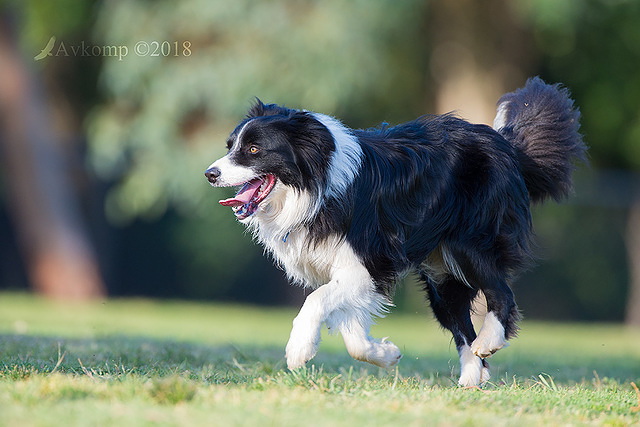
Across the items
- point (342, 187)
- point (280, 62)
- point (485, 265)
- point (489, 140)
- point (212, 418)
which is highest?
point (280, 62)

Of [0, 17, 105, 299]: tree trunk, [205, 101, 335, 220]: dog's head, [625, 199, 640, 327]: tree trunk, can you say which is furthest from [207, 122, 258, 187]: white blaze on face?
[625, 199, 640, 327]: tree trunk

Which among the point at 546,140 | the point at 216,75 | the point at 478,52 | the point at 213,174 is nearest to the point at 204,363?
the point at 213,174

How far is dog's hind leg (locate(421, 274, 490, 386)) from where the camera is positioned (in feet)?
19.2

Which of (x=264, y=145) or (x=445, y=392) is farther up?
(x=264, y=145)

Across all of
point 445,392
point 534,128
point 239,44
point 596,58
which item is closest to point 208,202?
point 239,44

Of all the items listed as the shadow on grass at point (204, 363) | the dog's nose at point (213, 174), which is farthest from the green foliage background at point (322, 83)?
the dog's nose at point (213, 174)

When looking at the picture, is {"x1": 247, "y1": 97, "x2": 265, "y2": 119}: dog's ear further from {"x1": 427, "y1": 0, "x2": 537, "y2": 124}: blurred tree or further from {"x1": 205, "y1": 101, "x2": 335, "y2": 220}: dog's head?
{"x1": 427, "y1": 0, "x2": 537, "y2": 124}: blurred tree

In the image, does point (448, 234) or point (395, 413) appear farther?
point (448, 234)

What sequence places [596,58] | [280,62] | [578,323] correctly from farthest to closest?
1. [578,323]
2. [596,58]
3. [280,62]

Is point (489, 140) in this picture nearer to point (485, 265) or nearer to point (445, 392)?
point (485, 265)

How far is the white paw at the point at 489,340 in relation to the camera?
17.6 ft

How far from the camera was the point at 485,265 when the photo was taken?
554 cm

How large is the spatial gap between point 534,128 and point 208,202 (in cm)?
1076

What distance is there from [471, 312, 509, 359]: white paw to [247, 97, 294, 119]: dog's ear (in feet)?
6.28
